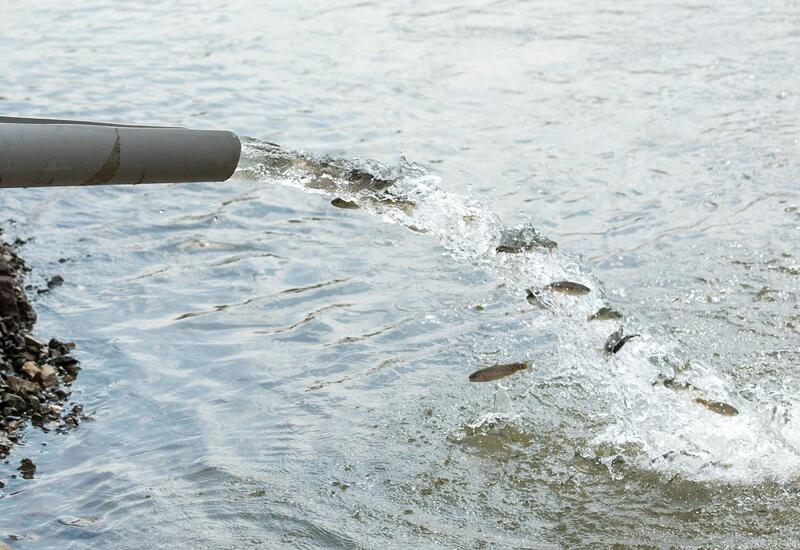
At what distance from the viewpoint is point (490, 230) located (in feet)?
19.5

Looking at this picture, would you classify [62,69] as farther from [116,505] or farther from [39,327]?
[116,505]

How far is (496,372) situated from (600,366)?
55 centimetres

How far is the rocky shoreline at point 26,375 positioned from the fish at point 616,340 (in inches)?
108

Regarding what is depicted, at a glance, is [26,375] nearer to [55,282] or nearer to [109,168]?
[55,282]

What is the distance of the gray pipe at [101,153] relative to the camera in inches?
107

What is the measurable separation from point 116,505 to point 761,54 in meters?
9.72

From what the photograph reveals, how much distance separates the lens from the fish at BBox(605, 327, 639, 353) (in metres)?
5.43

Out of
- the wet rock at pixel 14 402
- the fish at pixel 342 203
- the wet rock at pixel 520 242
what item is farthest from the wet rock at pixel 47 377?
the wet rock at pixel 520 242

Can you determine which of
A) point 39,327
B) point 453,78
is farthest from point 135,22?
point 39,327

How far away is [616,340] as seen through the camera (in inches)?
216

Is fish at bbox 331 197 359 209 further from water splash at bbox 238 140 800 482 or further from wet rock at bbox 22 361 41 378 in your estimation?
wet rock at bbox 22 361 41 378

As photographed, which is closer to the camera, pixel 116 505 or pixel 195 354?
pixel 116 505

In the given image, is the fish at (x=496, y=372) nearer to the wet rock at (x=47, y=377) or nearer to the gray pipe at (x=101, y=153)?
the wet rock at (x=47, y=377)

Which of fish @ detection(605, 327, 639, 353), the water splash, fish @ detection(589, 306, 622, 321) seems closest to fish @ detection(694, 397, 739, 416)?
the water splash
